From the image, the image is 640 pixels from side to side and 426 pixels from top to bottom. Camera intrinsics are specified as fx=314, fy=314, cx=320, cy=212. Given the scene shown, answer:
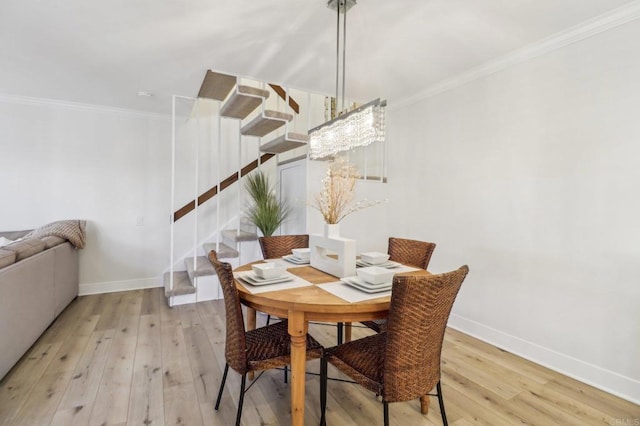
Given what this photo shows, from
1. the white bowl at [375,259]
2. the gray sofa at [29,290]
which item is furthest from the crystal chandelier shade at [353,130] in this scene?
the gray sofa at [29,290]

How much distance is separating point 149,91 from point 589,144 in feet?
12.9

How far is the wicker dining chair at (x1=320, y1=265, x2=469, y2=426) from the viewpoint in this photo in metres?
1.30

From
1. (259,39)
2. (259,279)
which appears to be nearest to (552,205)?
(259,279)

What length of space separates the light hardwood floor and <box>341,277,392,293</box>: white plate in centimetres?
76

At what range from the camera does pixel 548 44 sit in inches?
91.0

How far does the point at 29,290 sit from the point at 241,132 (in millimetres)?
2513

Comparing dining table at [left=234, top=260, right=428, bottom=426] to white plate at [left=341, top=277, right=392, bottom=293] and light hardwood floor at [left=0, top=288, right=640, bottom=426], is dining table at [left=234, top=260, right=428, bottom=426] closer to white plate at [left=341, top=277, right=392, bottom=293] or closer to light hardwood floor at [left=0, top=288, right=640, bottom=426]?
white plate at [left=341, top=277, right=392, bottom=293]

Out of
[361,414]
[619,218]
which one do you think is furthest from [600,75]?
[361,414]

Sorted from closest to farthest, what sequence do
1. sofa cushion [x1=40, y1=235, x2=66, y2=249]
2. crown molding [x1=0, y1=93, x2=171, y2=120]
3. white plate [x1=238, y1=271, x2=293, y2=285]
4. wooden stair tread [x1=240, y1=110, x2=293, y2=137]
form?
white plate [x1=238, y1=271, x2=293, y2=285], sofa cushion [x1=40, y1=235, x2=66, y2=249], wooden stair tread [x1=240, y1=110, x2=293, y2=137], crown molding [x1=0, y1=93, x2=171, y2=120]

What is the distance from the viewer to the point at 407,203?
3.59 metres

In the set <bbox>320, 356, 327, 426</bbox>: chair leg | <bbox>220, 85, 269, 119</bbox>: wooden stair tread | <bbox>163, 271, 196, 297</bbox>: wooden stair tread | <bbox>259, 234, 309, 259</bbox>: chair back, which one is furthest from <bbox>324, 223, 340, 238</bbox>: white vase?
<bbox>163, 271, 196, 297</bbox>: wooden stair tread

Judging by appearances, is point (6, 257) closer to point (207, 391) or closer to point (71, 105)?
point (207, 391)

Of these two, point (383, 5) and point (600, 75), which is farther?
point (600, 75)

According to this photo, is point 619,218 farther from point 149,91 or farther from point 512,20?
point 149,91
